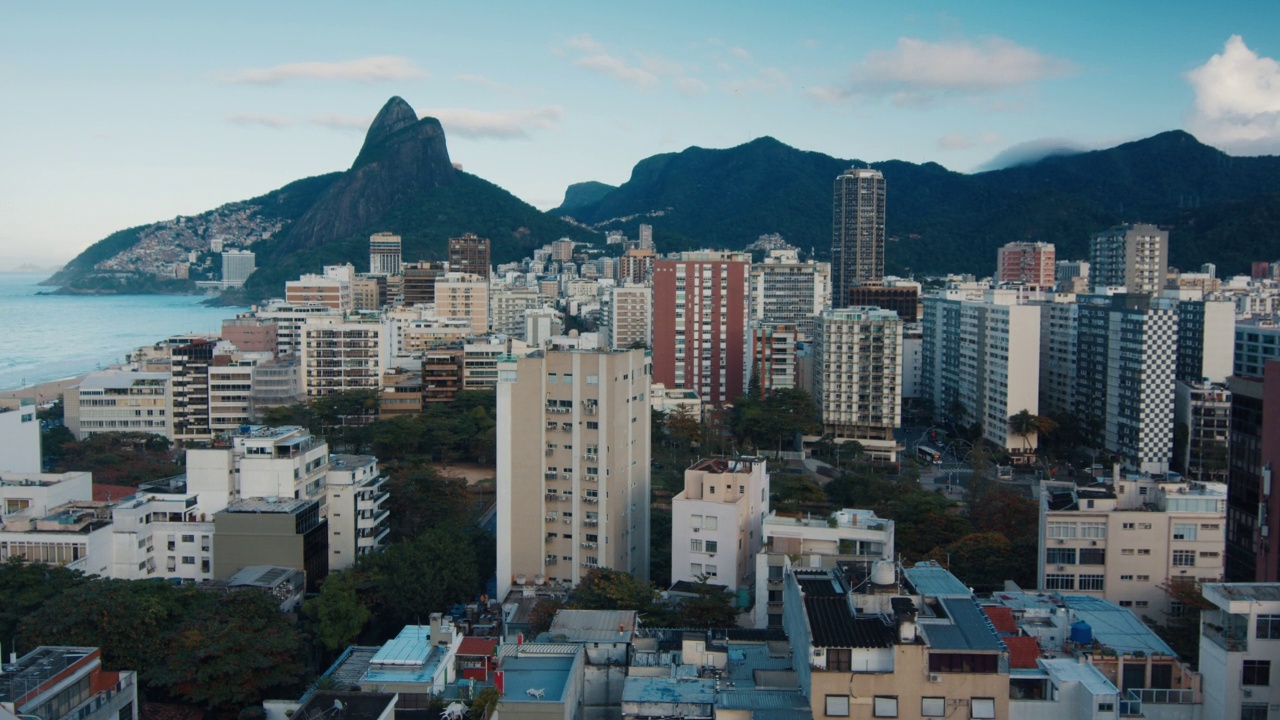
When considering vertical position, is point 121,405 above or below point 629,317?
below

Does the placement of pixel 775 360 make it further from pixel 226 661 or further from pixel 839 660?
pixel 839 660

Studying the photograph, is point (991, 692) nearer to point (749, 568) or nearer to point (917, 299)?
point (749, 568)

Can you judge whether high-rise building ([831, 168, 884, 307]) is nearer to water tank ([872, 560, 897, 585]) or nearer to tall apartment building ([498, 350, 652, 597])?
tall apartment building ([498, 350, 652, 597])

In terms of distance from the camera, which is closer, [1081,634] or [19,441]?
[1081,634]

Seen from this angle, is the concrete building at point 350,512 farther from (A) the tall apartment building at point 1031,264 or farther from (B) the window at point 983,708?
(A) the tall apartment building at point 1031,264

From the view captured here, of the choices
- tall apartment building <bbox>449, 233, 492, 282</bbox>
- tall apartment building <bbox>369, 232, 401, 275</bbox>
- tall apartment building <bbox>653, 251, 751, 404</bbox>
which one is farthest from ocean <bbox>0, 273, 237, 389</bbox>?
tall apartment building <bbox>653, 251, 751, 404</bbox>

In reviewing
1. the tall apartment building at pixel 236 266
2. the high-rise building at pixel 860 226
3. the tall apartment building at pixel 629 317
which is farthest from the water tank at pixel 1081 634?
the tall apartment building at pixel 236 266

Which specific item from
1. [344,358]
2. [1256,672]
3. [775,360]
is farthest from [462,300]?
[1256,672]
